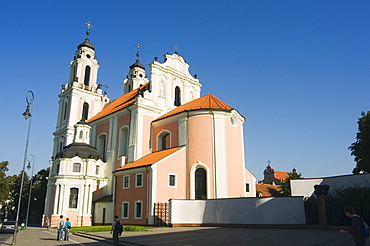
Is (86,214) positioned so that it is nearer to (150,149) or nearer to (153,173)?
(150,149)

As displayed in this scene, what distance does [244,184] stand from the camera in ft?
94.1

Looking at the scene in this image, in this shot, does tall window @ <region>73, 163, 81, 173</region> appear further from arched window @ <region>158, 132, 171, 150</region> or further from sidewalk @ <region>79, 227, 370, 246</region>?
sidewalk @ <region>79, 227, 370, 246</region>

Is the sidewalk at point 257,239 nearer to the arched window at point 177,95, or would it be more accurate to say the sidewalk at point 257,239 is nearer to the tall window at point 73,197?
the tall window at point 73,197

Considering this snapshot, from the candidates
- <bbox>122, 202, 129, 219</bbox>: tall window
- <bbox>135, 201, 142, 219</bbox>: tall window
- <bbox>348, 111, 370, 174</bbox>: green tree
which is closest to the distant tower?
<bbox>122, 202, 129, 219</bbox>: tall window

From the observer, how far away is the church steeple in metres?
53.0

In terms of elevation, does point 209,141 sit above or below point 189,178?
above

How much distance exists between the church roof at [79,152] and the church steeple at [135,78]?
18.7m

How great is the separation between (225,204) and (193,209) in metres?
2.73

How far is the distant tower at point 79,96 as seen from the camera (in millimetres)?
44406

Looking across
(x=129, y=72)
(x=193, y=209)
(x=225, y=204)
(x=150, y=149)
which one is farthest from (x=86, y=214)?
(x=129, y=72)

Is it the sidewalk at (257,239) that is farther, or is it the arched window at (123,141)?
the arched window at (123,141)

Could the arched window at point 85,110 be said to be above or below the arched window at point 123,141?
above

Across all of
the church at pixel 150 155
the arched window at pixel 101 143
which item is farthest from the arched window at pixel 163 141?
the arched window at pixel 101 143

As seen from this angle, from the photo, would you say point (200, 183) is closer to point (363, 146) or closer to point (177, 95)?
point (177, 95)
